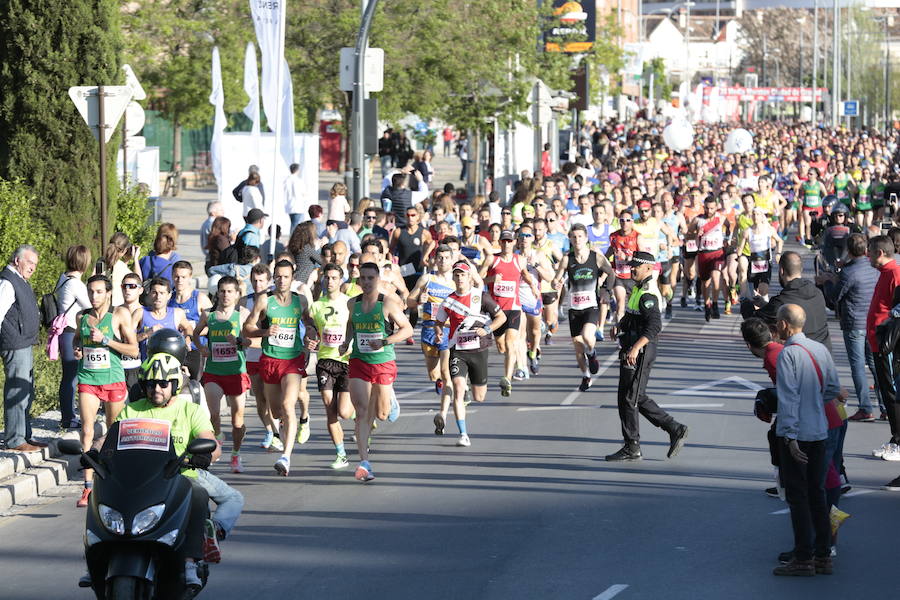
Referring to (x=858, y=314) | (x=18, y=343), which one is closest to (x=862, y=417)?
(x=858, y=314)

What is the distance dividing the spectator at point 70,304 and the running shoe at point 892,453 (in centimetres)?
653

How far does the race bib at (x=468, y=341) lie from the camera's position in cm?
1368

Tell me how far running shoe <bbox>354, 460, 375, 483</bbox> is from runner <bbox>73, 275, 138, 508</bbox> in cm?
183

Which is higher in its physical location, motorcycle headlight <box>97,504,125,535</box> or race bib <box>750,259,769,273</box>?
race bib <box>750,259,769,273</box>

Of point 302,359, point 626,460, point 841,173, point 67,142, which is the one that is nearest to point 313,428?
point 302,359

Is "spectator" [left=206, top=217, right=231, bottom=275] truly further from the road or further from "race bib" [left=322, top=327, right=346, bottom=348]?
"race bib" [left=322, top=327, right=346, bottom=348]

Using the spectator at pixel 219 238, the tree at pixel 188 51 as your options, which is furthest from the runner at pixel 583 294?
the tree at pixel 188 51

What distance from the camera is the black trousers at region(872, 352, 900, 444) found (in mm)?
12492

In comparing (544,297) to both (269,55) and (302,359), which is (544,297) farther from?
(302,359)

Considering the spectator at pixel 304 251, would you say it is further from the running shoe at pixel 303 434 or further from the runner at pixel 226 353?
the runner at pixel 226 353

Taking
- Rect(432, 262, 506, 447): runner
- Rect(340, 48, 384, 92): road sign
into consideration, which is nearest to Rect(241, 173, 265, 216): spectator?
Rect(340, 48, 384, 92): road sign

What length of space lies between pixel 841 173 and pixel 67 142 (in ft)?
65.3

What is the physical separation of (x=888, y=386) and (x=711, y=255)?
970 centimetres

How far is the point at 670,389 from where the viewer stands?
1631 cm
